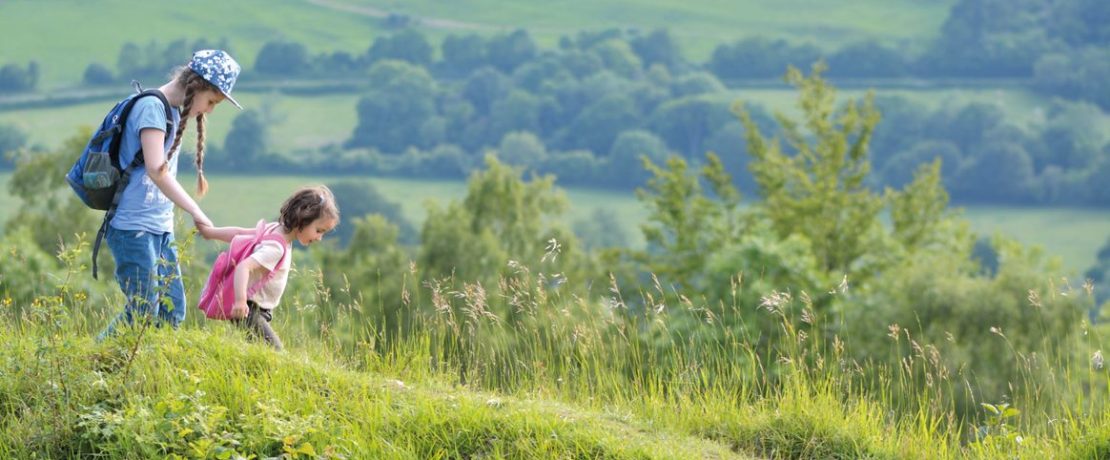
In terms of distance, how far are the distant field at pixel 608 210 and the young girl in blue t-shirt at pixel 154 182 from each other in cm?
7473

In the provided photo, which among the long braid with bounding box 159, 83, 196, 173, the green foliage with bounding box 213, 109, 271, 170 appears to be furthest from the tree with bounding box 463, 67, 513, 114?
the long braid with bounding box 159, 83, 196, 173

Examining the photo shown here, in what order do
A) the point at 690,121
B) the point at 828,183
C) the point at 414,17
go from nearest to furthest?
the point at 828,183
the point at 690,121
the point at 414,17

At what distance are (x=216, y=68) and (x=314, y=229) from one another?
933 mm

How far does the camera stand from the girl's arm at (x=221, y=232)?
6.57 meters

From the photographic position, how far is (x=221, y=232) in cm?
671

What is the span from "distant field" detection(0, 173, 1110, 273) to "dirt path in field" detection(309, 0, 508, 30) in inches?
2091

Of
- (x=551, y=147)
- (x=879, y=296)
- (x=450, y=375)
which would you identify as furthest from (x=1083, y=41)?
(x=450, y=375)

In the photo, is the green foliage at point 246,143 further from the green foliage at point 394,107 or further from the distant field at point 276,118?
the green foliage at point 394,107

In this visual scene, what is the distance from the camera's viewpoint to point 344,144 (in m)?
118

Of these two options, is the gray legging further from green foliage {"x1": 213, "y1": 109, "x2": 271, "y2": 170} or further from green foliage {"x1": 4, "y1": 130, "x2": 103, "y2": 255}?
green foliage {"x1": 213, "y1": 109, "x2": 271, "y2": 170}

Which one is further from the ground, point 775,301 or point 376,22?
point 376,22

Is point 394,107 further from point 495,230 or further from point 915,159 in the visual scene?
point 495,230

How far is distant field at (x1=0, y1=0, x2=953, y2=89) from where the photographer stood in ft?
422

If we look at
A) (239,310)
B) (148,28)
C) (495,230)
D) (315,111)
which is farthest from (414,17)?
(239,310)
